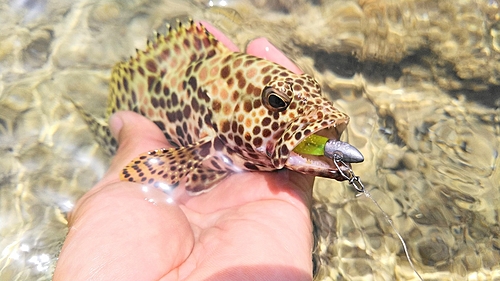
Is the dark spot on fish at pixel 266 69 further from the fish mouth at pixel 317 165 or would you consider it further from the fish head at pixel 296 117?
the fish mouth at pixel 317 165

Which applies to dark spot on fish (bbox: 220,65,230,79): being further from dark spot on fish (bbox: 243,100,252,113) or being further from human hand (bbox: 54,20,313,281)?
human hand (bbox: 54,20,313,281)

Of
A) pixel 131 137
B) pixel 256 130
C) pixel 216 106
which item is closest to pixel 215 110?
pixel 216 106

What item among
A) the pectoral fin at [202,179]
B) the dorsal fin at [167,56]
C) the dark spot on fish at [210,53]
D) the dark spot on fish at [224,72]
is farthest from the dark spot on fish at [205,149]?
the dark spot on fish at [210,53]

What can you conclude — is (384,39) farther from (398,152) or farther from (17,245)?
(17,245)

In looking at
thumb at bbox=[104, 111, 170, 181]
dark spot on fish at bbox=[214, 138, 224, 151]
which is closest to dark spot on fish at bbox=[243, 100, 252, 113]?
dark spot on fish at bbox=[214, 138, 224, 151]

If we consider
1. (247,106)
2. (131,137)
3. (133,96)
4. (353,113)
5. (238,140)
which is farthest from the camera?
(353,113)

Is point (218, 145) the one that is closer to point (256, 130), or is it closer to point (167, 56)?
point (256, 130)

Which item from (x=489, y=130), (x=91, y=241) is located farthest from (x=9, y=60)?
(x=489, y=130)
